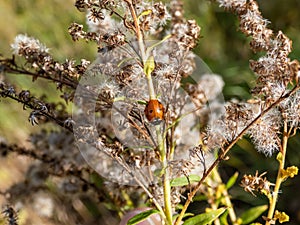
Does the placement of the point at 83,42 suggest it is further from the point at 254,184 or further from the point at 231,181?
the point at 254,184

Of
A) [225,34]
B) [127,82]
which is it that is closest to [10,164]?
[225,34]

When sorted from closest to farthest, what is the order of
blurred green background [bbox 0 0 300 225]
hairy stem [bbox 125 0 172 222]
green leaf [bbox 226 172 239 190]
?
hairy stem [bbox 125 0 172 222], green leaf [bbox 226 172 239 190], blurred green background [bbox 0 0 300 225]

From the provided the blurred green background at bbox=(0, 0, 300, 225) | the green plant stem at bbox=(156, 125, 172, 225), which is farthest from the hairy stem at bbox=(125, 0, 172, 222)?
the blurred green background at bbox=(0, 0, 300, 225)

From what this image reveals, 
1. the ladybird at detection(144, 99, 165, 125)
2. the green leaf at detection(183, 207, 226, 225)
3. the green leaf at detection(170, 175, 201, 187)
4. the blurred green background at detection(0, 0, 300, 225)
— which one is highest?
the blurred green background at detection(0, 0, 300, 225)

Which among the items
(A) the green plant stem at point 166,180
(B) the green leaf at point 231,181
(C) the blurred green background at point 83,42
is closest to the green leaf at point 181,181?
(A) the green plant stem at point 166,180

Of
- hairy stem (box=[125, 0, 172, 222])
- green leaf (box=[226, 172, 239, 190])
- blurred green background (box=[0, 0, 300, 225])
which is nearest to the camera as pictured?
hairy stem (box=[125, 0, 172, 222])

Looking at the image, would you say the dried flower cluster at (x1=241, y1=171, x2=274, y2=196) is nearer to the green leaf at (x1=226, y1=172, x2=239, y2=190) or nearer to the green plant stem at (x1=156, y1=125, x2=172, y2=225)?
the green plant stem at (x1=156, y1=125, x2=172, y2=225)

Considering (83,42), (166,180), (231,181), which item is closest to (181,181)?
(166,180)
